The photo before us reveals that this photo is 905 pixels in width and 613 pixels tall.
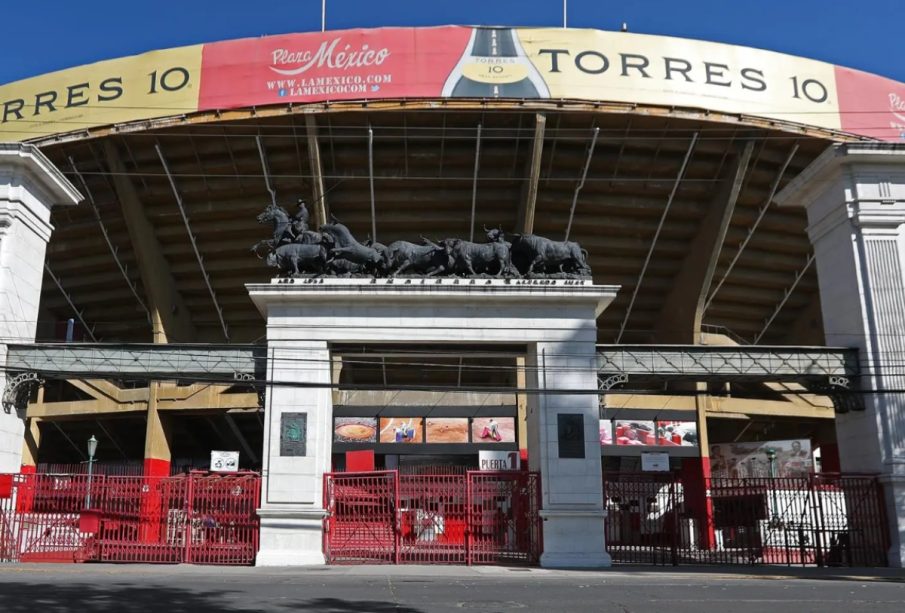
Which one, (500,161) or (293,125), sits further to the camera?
(500,161)

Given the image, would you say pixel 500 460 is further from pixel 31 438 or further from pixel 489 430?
pixel 31 438

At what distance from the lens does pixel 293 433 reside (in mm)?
19703

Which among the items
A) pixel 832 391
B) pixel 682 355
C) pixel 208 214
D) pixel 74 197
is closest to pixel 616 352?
pixel 682 355

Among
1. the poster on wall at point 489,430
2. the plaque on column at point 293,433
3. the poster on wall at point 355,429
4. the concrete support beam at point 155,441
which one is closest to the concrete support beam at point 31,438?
the concrete support beam at point 155,441

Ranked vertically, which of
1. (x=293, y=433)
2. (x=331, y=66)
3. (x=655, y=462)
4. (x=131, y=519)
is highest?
(x=331, y=66)

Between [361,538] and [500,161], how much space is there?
16271 mm

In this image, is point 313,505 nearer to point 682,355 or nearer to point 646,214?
point 682,355

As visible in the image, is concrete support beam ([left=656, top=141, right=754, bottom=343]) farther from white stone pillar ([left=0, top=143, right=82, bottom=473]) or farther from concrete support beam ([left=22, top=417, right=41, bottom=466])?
concrete support beam ([left=22, top=417, right=41, bottom=466])

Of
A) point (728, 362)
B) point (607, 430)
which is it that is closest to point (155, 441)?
point (607, 430)

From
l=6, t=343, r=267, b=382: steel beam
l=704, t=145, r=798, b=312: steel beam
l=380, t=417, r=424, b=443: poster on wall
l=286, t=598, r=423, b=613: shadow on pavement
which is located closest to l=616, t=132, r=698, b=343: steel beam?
l=704, t=145, r=798, b=312: steel beam

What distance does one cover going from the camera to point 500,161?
30953 mm

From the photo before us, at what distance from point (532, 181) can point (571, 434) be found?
489 inches

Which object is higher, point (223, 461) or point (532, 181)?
point (532, 181)

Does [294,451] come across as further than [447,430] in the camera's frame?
No
